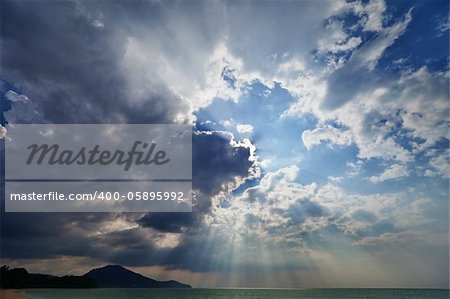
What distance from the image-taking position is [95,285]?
18362 centimetres

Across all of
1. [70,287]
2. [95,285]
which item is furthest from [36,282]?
[95,285]

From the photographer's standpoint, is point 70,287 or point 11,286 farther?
point 70,287

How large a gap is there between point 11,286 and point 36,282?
24.7 metres

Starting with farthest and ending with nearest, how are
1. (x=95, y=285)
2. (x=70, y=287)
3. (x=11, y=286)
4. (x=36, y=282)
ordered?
(x=95, y=285) → (x=70, y=287) → (x=36, y=282) → (x=11, y=286)

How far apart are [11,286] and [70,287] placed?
37.0 m

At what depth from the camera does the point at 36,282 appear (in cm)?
15662

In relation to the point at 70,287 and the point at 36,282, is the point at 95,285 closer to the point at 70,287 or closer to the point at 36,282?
the point at 70,287

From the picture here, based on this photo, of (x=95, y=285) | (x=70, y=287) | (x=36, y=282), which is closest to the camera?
(x=36, y=282)

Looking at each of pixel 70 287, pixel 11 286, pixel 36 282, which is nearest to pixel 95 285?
pixel 70 287

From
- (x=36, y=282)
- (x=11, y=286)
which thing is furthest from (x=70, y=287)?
(x=11, y=286)

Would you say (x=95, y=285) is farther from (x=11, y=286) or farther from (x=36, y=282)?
(x=11, y=286)

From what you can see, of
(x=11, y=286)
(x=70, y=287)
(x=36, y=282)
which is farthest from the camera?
(x=70, y=287)

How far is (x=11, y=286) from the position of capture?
133 m

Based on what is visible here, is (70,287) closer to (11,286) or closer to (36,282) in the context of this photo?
(36,282)
